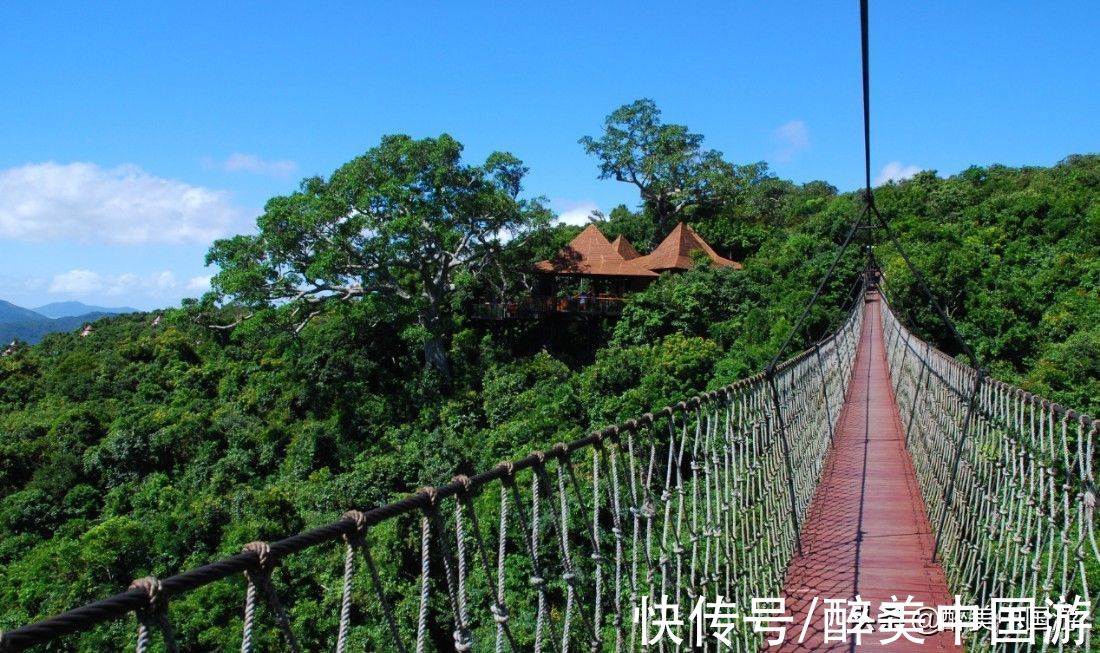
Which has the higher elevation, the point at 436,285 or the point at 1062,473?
the point at 436,285

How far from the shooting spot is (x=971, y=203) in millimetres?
17906

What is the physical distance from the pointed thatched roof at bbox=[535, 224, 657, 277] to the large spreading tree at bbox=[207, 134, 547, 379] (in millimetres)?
2261

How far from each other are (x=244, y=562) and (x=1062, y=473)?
7.20 feet

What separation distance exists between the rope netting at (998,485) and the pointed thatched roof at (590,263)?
38.5 ft

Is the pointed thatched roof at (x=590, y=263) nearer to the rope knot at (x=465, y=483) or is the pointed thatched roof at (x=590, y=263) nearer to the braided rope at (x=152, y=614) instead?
the rope knot at (x=465, y=483)

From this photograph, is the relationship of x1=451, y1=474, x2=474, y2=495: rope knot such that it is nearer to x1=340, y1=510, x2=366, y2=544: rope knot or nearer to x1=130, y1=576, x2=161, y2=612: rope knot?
x1=340, y1=510, x2=366, y2=544: rope knot

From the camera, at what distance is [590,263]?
16.0 metres

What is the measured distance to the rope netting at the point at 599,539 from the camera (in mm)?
810

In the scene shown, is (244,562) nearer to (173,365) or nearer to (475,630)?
(475,630)

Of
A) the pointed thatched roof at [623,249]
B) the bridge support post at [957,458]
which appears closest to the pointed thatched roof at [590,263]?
the pointed thatched roof at [623,249]

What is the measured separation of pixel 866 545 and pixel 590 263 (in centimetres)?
1332

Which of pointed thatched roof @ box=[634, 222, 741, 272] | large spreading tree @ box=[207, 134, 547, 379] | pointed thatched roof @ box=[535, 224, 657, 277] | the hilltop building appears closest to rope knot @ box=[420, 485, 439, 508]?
large spreading tree @ box=[207, 134, 547, 379]

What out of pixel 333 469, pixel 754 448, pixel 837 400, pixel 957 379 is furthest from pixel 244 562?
pixel 333 469

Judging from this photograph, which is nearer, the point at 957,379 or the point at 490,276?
the point at 957,379
